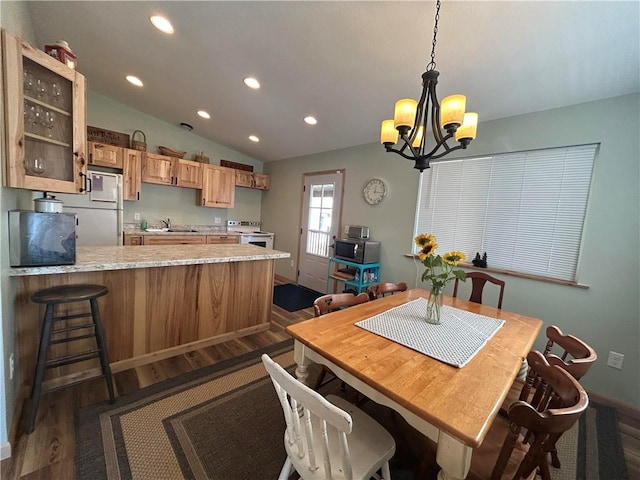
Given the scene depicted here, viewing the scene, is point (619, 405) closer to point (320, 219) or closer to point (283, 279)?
point (320, 219)

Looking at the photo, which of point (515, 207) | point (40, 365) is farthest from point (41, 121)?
point (515, 207)

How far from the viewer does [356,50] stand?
6.61ft

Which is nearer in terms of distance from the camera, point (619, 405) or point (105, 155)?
point (619, 405)

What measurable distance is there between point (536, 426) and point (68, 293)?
235 centimetres

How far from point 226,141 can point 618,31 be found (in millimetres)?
4936

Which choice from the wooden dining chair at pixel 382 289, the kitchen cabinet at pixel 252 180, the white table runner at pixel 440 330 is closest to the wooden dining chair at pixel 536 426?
the white table runner at pixel 440 330

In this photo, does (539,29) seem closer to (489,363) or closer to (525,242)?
(525,242)

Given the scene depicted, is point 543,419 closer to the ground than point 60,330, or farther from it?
farther from it

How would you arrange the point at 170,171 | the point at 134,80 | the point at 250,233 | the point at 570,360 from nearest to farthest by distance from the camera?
1. the point at 570,360
2. the point at 134,80
3. the point at 170,171
4. the point at 250,233

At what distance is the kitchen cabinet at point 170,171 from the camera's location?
13.3 feet

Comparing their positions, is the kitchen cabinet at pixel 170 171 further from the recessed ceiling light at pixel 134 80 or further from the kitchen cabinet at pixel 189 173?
the recessed ceiling light at pixel 134 80

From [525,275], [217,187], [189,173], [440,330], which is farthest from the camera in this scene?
[217,187]

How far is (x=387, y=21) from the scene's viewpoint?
1728 mm

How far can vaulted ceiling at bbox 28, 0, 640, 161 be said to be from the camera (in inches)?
62.9
